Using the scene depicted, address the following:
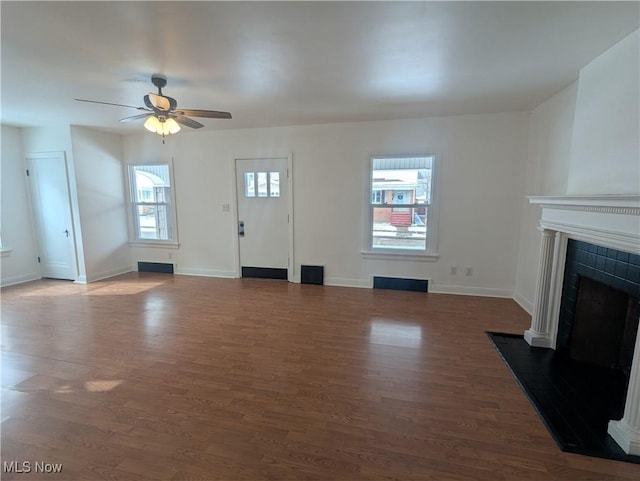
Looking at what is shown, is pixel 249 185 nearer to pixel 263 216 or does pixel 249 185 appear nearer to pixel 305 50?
pixel 263 216

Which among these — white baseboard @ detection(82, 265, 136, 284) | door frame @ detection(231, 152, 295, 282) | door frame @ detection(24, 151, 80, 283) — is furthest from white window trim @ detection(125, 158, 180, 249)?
door frame @ detection(231, 152, 295, 282)

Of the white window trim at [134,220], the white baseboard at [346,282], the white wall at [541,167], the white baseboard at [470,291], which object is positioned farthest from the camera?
the white window trim at [134,220]

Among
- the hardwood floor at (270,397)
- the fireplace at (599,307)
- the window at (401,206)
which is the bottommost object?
the hardwood floor at (270,397)

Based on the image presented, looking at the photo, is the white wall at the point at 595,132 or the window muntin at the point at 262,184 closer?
the white wall at the point at 595,132

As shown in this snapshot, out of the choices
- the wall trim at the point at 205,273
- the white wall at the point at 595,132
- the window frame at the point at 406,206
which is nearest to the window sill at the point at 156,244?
the wall trim at the point at 205,273

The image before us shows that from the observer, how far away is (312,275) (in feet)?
16.3

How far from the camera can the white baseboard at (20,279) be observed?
15.9ft

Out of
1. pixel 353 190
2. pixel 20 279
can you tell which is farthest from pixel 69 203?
pixel 353 190

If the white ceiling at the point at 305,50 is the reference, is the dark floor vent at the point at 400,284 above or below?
below

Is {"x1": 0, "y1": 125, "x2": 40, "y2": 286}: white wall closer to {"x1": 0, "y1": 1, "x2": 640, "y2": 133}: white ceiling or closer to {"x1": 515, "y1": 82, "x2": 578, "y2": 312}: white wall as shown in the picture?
{"x1": 0, "y1": 1, "x2": 640, "y2": 133}: white ceiling

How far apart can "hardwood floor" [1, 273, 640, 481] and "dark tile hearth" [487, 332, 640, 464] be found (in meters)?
0.09

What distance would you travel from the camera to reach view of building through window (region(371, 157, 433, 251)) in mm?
4406

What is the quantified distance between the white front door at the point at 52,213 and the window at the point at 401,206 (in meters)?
5.00

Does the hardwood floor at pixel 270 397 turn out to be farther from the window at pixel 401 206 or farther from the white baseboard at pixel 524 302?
the window at pixel 401 206
